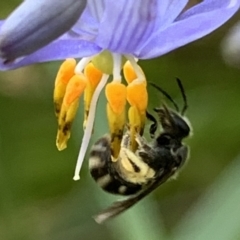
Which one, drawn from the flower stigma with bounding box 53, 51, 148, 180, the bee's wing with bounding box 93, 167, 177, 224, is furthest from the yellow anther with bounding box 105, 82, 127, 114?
the bee's wing with bounding box 93, 167, 177, 224

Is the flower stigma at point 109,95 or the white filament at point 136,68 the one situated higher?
the white filament at point 136,68

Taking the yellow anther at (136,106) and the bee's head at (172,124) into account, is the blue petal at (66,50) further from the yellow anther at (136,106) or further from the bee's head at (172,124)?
the bee's head at (172,124)

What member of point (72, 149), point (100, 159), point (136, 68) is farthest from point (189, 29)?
point (72, 149)

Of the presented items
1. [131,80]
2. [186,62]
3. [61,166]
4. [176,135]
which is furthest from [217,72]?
[131,80]

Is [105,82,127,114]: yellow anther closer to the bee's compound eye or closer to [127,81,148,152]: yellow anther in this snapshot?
[127,81,148,152]: yellow anther

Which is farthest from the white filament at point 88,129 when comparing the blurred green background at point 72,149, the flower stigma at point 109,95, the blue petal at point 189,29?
the blurred green background at point 72,149

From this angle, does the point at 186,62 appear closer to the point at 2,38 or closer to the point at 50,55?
the point at 50,55

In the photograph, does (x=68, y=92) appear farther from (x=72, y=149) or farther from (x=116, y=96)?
(x=72, y=149)
